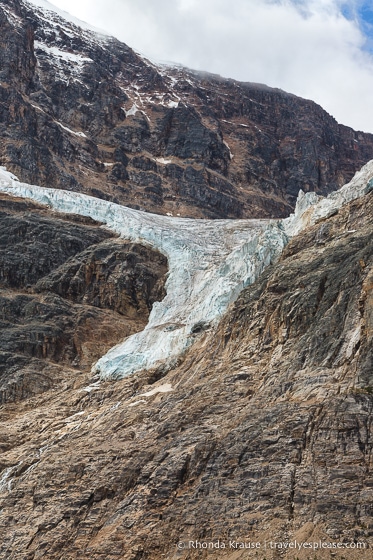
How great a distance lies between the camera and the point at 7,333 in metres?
62.1

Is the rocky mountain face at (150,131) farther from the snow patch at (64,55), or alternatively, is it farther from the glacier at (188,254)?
the glacier at (188,254)

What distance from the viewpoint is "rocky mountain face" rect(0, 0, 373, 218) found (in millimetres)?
123125

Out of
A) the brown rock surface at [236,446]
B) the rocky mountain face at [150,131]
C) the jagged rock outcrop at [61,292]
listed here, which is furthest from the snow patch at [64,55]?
the brown rock surface at [236,446]

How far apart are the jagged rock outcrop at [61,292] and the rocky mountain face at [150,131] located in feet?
109

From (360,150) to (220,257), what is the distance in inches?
4385

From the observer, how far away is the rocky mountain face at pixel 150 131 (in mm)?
123125

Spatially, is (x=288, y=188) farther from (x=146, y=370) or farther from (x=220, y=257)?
(x=146, y=370)

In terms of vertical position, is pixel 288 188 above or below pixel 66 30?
below

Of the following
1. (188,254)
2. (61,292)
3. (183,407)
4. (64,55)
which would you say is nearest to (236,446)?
(183,407)

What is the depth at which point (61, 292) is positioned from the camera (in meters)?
70.1

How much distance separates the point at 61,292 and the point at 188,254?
11.4 m

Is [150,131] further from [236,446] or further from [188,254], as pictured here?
[236,446]

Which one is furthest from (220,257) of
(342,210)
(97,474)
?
(97,474)

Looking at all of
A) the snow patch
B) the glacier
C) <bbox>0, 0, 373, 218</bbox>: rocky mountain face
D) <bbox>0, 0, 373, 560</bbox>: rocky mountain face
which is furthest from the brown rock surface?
the snow patch
